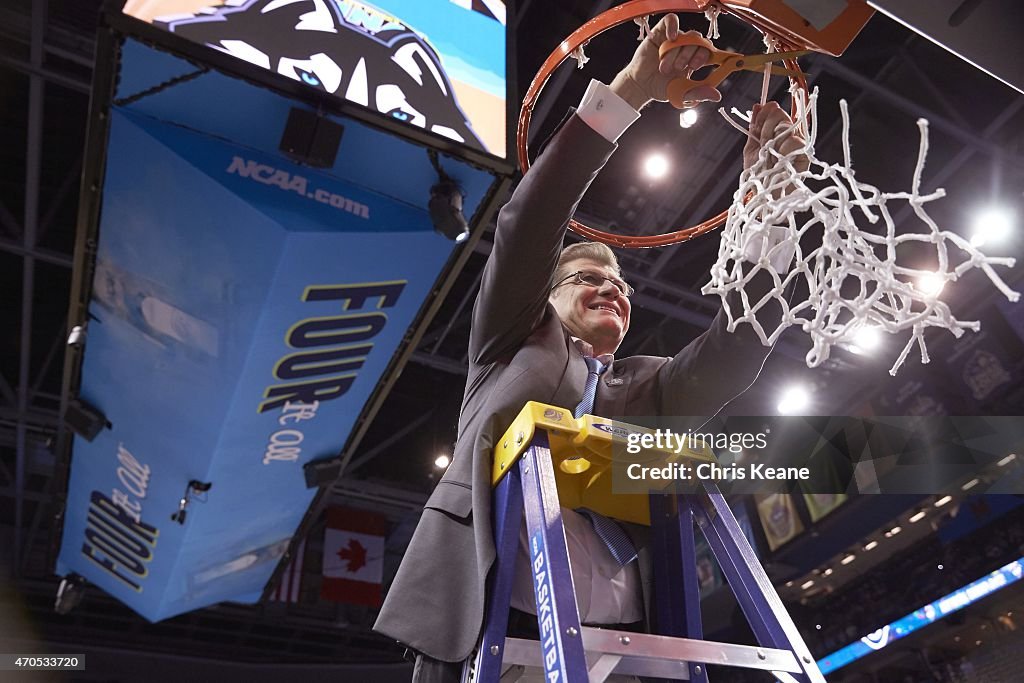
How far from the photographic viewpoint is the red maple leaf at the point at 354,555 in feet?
28.6

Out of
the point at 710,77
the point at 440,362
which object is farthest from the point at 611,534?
the point at 440,362

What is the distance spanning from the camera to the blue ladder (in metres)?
1.25

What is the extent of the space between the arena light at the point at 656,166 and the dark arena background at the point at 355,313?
2 cm

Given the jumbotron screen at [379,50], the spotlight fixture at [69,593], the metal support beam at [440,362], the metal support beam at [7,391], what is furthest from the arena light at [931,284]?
the metal support beam at [7,391]

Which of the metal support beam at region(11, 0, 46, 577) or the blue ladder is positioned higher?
the metal support beam at region(11, 0, 46, 577)

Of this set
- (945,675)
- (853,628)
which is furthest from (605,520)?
(853,628)

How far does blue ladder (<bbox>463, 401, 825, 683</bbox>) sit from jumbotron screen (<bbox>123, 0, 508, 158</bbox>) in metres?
1.71

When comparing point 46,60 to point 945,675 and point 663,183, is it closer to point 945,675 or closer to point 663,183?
point 663,183

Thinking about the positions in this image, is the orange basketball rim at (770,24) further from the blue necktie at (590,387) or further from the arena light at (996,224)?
the arena light at (996,224)

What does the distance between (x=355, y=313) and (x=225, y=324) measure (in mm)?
549

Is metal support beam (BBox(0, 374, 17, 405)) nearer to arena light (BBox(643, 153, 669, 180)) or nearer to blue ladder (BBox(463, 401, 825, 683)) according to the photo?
arena light (BBox(643, 153, 669, 180))

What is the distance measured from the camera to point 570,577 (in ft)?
4.07

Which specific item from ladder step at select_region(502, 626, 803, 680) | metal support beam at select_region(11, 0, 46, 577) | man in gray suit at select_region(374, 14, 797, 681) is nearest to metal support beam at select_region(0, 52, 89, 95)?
metal support beam at select_region(11, 0, 46, 577)

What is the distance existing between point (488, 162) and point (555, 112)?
277cm
